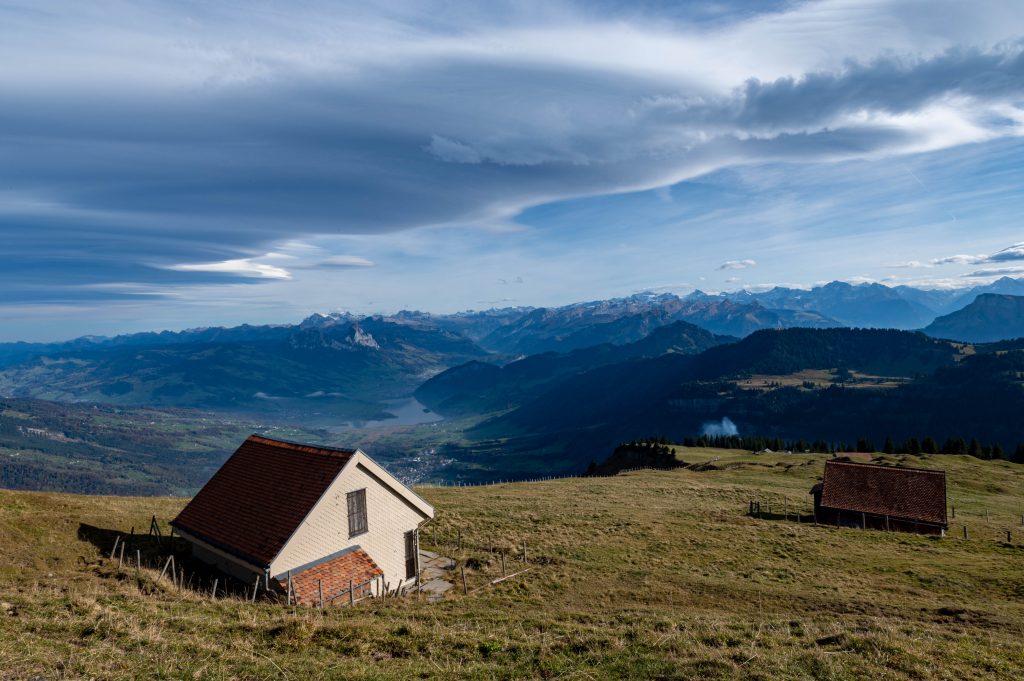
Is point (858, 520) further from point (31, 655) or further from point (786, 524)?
point (31, 655)

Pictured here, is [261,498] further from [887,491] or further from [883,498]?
[887,491]

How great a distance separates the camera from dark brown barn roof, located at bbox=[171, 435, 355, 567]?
2155 cm

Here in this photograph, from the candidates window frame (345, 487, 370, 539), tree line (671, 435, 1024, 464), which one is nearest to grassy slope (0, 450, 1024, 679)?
window frame (345, 487, 370, 539)

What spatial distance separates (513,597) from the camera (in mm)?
23484

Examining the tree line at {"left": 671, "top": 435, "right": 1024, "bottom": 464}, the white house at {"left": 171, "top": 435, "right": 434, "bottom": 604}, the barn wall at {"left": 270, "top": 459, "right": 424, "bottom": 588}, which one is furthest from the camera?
the tree line at {"left": 671, "top": 435, "right": 1024, "bottom": 464}

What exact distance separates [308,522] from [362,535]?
10.1ft

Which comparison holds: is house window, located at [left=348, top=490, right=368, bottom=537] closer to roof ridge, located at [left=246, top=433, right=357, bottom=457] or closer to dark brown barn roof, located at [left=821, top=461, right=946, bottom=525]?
roof ridge, located at [left=246, top=433, right=357, bottom=457]

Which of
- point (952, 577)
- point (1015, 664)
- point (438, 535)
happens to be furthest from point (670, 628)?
point (952, 577)

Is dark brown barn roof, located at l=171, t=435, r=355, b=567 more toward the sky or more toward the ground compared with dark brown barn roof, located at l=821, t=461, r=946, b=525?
more toward the sky

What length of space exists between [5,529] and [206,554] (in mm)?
8406

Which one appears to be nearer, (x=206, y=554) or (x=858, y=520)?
(x=206, y=554)

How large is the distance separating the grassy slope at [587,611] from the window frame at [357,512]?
436 centimetres

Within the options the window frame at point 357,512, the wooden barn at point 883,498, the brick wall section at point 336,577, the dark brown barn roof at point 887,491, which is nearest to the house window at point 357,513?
the window frame at point 357,512

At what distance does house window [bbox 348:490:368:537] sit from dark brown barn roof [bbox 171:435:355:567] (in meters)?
1.76
